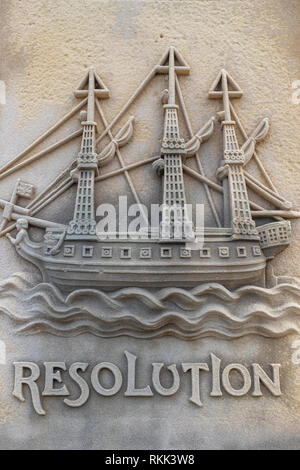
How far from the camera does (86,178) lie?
3.94m

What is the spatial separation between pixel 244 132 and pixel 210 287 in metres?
1.53

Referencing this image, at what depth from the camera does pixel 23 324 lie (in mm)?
3660

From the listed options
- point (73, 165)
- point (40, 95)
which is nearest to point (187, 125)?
point (73, 165)

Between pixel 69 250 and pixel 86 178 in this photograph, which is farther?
pixel 86 178

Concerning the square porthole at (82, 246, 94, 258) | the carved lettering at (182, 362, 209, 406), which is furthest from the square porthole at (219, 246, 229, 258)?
the square porthole at (82, 246, 94, 258)

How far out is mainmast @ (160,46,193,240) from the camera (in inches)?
150

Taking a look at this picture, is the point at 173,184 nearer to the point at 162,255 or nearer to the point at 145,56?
the point at 162,255

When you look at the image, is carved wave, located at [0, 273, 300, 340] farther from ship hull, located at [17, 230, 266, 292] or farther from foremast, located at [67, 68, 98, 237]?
foremast, located at [67, 68, 98, 237]

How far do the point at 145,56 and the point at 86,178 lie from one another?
4.74ft

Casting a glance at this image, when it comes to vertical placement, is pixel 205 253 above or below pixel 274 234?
below

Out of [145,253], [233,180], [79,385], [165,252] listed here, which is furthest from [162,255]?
[79,385]

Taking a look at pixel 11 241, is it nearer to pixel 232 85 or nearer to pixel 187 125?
pixel 187 125

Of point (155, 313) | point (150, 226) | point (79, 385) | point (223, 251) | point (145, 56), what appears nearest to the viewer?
point (79, 385)

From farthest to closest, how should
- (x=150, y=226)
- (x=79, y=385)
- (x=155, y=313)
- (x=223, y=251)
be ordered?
(x=150, y=226), (x=223, y=251), (x=155, y=313), (x=79, y=385)
